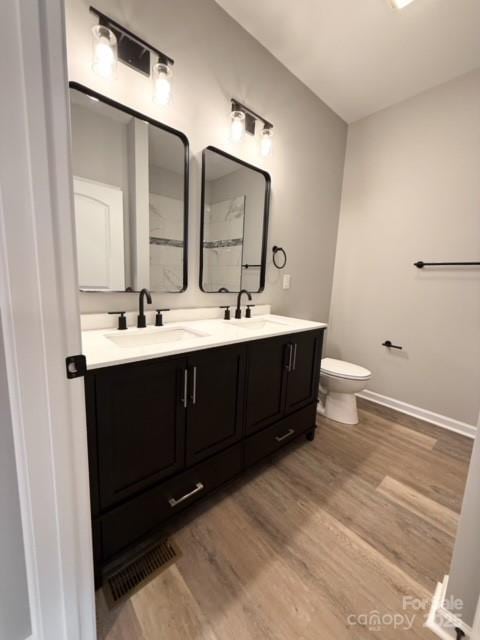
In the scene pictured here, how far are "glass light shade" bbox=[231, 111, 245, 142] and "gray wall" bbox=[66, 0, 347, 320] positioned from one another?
0.19ft

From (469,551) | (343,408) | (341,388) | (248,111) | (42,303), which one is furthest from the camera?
(343,408)

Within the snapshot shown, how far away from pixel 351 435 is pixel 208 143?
2253 millimetres

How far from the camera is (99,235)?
1.28 metres

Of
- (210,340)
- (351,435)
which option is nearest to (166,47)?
(210,340)

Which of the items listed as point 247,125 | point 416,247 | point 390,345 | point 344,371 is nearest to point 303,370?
A: point 344,371

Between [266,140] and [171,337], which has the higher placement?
[266,140]

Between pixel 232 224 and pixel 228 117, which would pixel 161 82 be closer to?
pixel 228 117

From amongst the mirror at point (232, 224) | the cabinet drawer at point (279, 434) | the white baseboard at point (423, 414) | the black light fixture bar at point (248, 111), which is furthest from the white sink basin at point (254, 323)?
the white baseboard at point (423, 414)

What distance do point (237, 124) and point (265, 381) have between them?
Answer: 5.08 ft

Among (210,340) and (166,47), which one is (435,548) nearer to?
(210,340)

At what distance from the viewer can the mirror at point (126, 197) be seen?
47.4 inches

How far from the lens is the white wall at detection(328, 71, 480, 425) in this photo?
2.01 metres

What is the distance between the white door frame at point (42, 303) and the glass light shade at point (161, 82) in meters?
0.88

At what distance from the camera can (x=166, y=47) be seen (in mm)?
1332
